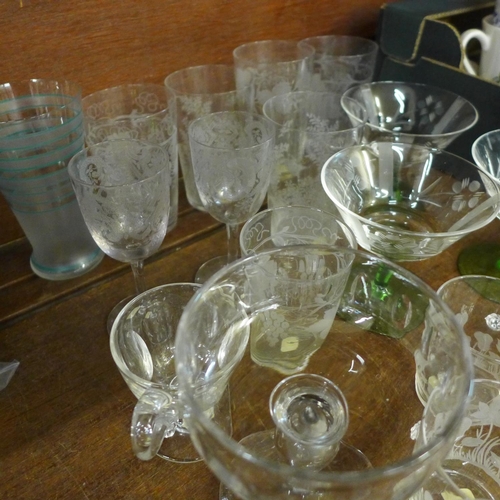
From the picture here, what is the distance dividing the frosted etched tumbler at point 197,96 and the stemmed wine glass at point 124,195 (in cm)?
12

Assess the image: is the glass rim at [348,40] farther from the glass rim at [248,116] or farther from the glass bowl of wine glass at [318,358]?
the glass bowl of wine glass at [318,358]

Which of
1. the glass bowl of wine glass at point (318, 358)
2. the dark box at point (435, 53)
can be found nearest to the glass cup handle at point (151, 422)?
the glass bowl of wine glass at point (318, 358)

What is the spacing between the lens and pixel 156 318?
469 millimetres

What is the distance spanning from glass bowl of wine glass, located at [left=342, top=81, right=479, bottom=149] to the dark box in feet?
0.07

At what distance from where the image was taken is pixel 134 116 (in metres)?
0.55

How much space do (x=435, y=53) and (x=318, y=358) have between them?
1.63 feet

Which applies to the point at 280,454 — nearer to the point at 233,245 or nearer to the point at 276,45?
the point at 233,245

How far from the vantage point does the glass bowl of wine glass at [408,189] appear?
1.65ft

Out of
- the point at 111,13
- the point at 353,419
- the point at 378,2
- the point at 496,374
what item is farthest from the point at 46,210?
the point at 378,2

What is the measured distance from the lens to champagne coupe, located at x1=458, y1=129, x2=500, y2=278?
567mm

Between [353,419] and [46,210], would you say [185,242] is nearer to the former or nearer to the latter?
[46,210]

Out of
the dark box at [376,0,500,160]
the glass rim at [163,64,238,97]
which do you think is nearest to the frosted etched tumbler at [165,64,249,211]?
the glass rim at [163,64,238,97]

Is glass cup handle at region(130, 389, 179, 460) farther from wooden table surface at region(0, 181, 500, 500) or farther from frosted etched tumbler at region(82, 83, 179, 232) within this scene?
frosted etched tumbler at region(82, 83, 179, 232)

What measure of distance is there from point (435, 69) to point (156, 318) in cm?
52
